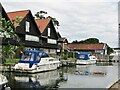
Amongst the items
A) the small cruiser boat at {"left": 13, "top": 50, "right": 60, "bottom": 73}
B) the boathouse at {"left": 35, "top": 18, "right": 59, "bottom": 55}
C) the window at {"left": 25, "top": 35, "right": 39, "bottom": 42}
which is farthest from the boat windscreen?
the boathouse at {"left": 35, "top": 18, "right": 59, "bottom": 55}

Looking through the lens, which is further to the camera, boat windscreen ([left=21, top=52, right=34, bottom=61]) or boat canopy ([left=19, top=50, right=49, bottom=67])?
boat windscreen ([left=21, top=52, right=34, bottom=61])

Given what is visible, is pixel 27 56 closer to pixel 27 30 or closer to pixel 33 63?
pixel 33 63

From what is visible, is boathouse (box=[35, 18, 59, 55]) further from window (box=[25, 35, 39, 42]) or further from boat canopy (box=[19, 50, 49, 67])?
boat canopy (box=[19, 50, 49, 67])

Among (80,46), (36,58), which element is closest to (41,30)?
(36,58)

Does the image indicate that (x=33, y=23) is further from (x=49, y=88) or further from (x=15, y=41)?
(x=49, y=88)

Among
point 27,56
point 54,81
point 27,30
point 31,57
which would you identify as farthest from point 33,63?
point 27,30

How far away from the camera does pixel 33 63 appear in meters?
37.6

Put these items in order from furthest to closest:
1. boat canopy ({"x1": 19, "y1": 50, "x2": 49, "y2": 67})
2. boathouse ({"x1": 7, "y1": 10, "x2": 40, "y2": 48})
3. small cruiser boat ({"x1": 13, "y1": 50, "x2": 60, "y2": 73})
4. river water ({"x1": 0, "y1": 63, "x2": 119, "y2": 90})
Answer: boathouse ({"x1": 7, "y1": 10, "x2": 40, "y2": 48}) < boat canopy ({"x1": 19, "y1": 50, "x2": 49, "y2": 67}) < small cruiser boat ({"x1": 13, "y1": 50, "x2": 60, "y2": 73}) < river water ({"x1": 0, "y1": 63, "x2": 119, "y2": 90})

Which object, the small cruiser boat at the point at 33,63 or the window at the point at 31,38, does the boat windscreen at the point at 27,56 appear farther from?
the window at the point at 31,38

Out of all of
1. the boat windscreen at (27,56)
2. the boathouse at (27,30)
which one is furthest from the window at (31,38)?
the boat windscreen at (27,56)

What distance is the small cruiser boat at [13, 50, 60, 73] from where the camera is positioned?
121ft

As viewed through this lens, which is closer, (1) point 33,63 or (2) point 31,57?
(1) point 33,63

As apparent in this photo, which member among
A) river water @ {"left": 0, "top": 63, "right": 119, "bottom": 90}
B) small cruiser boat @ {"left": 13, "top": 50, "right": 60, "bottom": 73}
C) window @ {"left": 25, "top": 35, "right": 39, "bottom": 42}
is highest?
window @ {"left": 25, "top": 35, "right": 39, "bottom": 42}

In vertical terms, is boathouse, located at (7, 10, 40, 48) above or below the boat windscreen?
above
